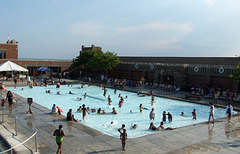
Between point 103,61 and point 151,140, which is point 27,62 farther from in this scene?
point 151,140

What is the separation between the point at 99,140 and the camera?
10.8 meters

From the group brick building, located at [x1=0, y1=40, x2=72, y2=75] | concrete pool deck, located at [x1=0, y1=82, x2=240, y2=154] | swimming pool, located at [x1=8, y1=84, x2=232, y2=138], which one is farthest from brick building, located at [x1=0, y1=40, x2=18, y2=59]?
concrete pool deck, located at [x1=0, y1=82, x2=240, y2=154]

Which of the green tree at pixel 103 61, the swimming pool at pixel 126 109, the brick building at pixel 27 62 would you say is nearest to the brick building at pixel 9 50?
the brick building at pixel 27 62

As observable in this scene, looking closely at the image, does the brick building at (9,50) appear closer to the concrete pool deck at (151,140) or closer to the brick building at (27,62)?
the brick building at (27,62)

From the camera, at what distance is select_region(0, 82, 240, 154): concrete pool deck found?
959 cm

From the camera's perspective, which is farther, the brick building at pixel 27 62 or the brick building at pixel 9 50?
the brick building at pixel 9 50

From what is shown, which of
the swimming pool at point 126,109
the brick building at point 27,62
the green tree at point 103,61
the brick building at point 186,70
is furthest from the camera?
the brick building at point 27,62

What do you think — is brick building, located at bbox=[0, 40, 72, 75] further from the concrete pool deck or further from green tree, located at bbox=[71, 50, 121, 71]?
the concrete pool deck

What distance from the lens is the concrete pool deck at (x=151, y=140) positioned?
959 cm

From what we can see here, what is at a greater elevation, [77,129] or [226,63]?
[226,63]

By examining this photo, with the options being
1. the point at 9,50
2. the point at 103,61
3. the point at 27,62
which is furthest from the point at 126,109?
the point at 9,50

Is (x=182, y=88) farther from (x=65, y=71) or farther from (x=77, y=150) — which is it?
(x=65, y=71)

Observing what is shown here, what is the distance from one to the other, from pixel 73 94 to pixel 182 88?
14.9 m

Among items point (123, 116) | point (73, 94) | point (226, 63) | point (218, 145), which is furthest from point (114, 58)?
point (218, 145)
